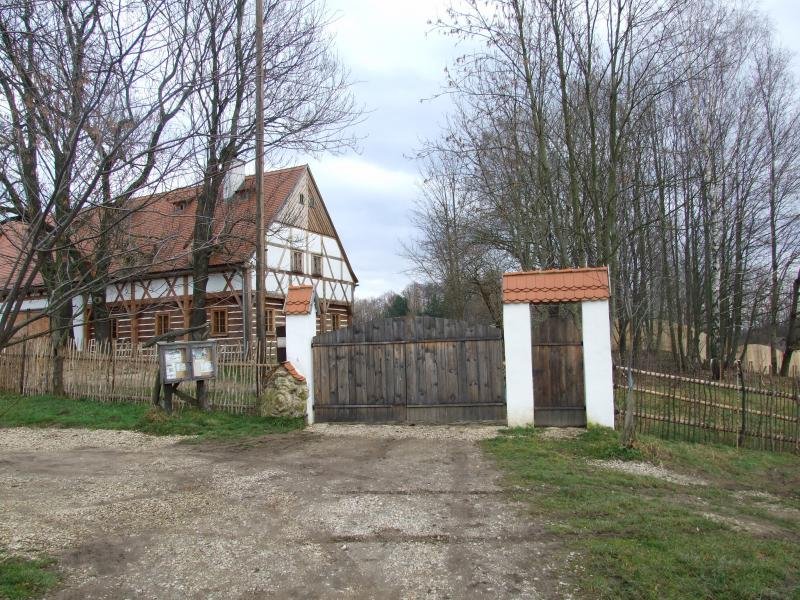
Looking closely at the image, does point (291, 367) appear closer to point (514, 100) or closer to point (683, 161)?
point (514, 100)

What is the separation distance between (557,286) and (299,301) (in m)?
4.75

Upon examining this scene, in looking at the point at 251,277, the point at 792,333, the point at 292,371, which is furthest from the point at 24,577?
the point at 792,333

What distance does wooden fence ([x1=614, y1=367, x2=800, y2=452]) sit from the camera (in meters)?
8.81

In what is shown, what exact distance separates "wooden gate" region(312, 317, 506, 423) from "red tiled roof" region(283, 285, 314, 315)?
2.09ft

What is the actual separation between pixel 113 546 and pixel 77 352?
10.3 m

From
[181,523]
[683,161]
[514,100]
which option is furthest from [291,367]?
[683,161]

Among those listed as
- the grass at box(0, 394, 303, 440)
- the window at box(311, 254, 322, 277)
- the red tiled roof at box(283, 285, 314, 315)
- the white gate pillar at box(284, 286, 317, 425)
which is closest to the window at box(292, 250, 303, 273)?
the window at box(311, 254, 322, 277)

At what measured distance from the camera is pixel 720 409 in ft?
30.1

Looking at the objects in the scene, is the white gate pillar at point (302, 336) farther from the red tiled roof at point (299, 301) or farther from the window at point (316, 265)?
the window at point (316, 265)

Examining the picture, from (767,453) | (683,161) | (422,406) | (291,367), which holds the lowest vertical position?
(767,453)

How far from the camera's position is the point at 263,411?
10.8m

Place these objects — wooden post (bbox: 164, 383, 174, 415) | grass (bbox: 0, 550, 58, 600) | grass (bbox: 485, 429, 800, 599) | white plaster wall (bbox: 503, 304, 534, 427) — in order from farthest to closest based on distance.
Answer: wooden post (bbox: 164, 383, 174, 415)
white plaster wall (bbox: 503, 304, 534, 427)
grass (bbox: 485, 429, 800, 599)
grass (bbox: 0, 550, 58, 600)

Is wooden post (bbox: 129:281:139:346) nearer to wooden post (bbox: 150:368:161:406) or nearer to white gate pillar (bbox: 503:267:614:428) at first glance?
wooden post (bbox: 150:368:161:406)

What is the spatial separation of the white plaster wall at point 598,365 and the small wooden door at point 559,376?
197 mm
